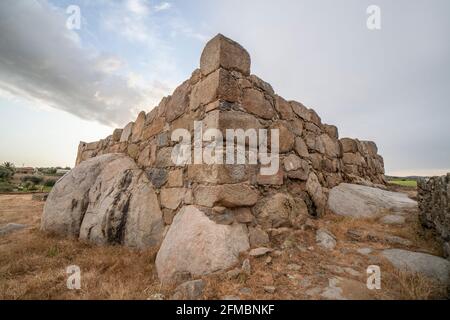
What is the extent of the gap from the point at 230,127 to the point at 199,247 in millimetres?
1424

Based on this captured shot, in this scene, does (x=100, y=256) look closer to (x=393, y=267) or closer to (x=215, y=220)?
(x=215, y=220)

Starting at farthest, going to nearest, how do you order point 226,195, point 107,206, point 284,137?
point 107,206
point 284,137
point 226,195

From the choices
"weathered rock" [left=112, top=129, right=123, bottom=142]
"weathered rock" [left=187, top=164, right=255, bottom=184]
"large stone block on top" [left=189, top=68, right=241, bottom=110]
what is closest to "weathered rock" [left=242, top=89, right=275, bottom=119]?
"large stone block on top" [left=189, top=68, right=241, bottom=110]

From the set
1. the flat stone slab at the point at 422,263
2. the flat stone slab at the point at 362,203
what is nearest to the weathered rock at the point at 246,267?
the flat stone slab at the point at 422,263

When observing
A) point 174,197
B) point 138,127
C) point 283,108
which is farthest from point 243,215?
point 138,127

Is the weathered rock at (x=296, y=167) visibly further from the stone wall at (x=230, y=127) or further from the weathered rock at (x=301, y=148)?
the weathered rock at (x=301, y=148)

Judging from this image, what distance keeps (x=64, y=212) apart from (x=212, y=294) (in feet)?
11.1

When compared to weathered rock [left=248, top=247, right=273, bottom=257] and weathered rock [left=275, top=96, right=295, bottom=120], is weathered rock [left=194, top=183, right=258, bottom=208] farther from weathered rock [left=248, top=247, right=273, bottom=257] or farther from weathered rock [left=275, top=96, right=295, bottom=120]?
weathered rock [left=275, top=96, right=295, bottom=120]

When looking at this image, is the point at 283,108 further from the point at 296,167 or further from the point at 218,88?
the point at 218,88

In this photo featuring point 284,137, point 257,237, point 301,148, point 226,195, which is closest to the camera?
point 226,195

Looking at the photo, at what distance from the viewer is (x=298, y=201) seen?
363 cm

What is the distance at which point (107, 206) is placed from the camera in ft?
12.3

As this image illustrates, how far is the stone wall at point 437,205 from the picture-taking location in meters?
2.54
